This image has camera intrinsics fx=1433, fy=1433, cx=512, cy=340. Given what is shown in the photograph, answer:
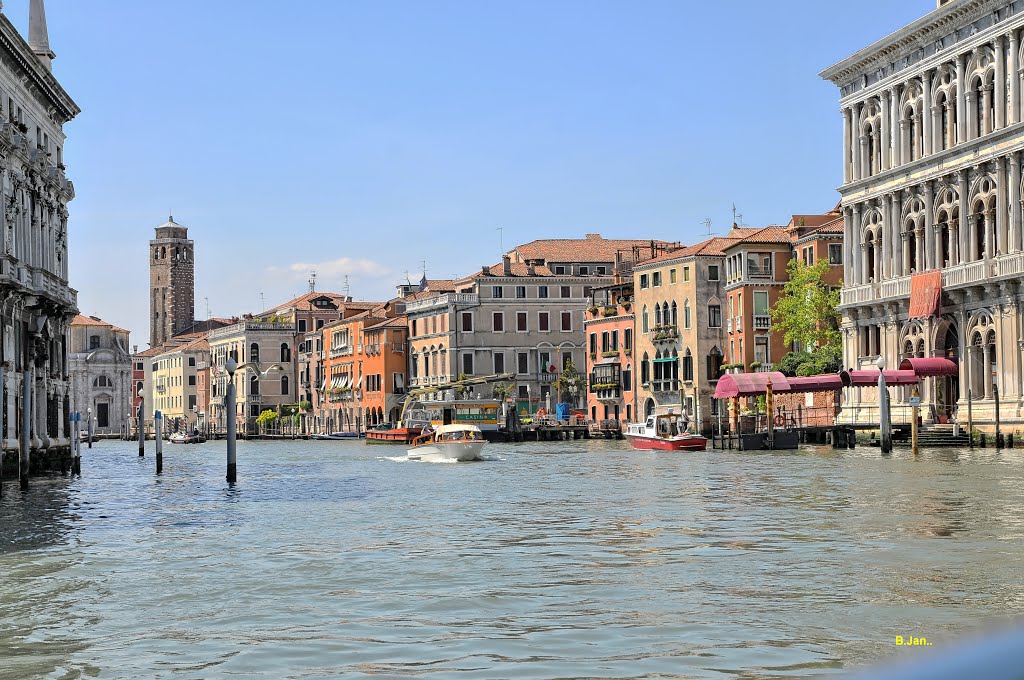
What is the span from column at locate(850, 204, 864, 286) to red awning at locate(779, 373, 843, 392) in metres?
4.52

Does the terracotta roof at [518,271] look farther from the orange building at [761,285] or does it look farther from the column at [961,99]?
the column at [961,99]

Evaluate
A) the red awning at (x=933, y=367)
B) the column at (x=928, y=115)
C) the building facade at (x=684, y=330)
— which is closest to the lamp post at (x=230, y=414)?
the red awning at (x=933, y=367)

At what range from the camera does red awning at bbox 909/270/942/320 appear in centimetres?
4753

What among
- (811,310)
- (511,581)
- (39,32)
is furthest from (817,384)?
(511,581)

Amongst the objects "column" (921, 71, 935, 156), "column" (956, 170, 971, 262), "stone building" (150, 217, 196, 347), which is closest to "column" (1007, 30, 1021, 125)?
"column" (956, 170, 971, 262)

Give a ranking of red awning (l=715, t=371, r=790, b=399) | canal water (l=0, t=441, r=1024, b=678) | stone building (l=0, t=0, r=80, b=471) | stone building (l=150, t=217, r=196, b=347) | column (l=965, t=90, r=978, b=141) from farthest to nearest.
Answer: stone building (l=150, t=217, r=196, b=347) → red awning (l=715, t=371, r=790, b=399) → column (l=965, t=90, r=978, b=141) → stone building (l=0, t=0, r=80, b=471) → canal water (l=0, t=441, r=1024, b=678)

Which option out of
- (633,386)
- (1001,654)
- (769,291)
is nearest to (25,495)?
(1001,654)

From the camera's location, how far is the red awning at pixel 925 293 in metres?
47.5

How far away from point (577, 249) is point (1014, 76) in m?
51.3

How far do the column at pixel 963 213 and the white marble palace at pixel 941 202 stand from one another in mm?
33

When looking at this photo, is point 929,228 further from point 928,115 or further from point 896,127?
point 896,127

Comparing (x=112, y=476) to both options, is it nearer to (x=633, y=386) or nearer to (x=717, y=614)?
(x=717, y=614)

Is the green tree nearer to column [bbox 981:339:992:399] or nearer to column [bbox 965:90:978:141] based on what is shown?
column [bbox 981:339:992:399]

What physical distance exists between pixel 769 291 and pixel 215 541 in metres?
54.9
